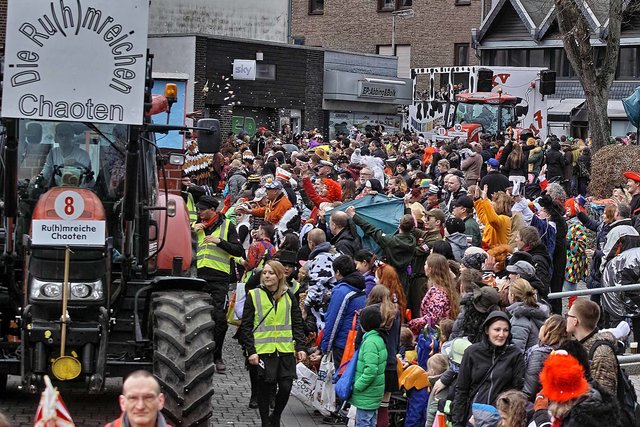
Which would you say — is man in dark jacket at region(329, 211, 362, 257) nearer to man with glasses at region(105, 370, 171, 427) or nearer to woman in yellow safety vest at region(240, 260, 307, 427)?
woman in yellow safety vest at region(240, 260, 307, 427)

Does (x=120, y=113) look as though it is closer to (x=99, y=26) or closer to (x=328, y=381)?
(x=99, y=26)

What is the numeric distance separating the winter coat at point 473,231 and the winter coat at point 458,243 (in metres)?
0.46

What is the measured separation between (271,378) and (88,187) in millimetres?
2382

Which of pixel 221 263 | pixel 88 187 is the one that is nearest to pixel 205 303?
pixel 88 187

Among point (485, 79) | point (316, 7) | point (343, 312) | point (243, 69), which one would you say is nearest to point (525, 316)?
point (343, 312)

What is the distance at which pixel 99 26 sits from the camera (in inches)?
394

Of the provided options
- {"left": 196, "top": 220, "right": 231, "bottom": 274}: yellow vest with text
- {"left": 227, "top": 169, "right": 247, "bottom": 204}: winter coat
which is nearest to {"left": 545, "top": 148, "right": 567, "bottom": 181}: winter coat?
{"left": 227, "top": 169, "right": 247, "bottom": 204}: winter coat

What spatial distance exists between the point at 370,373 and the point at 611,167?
1399 cm

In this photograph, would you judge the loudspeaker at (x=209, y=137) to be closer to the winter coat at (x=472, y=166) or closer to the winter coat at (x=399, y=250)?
the winter coat at (x=399, y=250)

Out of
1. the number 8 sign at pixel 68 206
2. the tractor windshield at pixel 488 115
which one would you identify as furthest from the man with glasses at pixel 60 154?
the tractor windshield at pixel 488 115

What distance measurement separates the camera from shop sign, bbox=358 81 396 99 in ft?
162

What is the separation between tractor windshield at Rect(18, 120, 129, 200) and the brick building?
160 ft

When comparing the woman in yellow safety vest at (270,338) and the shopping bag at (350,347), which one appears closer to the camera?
the woman in yellow safety vest at (270,338)

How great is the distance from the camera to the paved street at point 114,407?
11.8 metres
